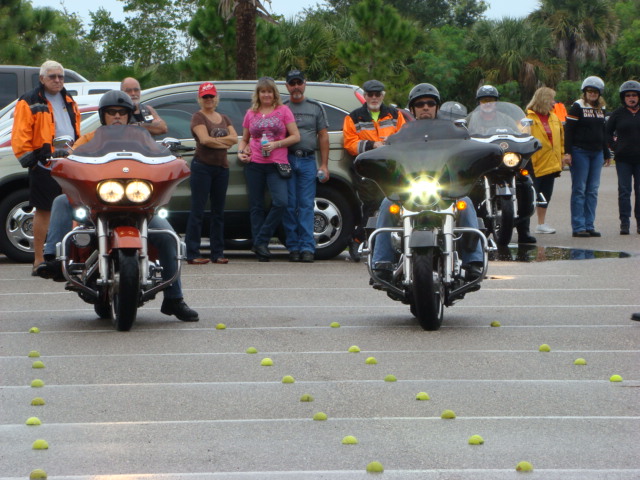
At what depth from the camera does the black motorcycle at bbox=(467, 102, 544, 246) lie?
1532cm

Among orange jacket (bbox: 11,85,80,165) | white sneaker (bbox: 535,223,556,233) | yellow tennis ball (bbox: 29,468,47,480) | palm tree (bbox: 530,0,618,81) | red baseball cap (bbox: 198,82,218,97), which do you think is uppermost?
palm tree (bbox: 530,0,618,81)

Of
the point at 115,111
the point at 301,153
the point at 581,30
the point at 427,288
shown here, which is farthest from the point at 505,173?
the point at 581,30

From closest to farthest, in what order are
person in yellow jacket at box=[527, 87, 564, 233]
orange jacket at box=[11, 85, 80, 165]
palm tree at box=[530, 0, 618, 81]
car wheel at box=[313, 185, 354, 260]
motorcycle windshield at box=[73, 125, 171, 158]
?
motorcycle windshield at box=[73, 125, 171, 158] → orange jacket at box=[11, 85, 80, 165] → car wheel at box=[313, 185, 354, 260] → person in yellow jacket at box=[527, 87, 564, 233] → palm tree at box=[530, 0, 618, 81]

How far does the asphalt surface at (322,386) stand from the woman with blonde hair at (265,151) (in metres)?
1.98

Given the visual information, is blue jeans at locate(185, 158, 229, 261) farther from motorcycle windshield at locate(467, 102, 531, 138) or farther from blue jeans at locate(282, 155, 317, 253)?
motorcycle windshield at locate(467, 102, 531, 138)

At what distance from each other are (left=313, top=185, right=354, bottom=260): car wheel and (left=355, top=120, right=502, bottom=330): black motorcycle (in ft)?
15.6

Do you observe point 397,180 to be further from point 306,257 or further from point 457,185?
point 306,257

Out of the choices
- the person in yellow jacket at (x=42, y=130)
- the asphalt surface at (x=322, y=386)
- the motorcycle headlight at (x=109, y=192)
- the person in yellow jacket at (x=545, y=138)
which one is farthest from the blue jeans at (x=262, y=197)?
the motorcycle headlight at (x=109, y=192)

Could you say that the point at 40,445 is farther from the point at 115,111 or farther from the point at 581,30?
the point at 581,30

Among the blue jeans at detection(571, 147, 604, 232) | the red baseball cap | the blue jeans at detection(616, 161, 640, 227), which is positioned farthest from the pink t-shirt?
the blue jeans at detection(616, 161, 640, 227)

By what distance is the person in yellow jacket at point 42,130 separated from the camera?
12227 mm

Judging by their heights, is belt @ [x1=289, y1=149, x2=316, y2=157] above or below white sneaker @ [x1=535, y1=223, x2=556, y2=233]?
above

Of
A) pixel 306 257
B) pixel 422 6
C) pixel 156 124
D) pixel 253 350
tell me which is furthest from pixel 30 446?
pixel 422 6

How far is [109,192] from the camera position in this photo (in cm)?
902
